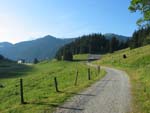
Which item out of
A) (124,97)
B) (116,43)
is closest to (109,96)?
(124,97)

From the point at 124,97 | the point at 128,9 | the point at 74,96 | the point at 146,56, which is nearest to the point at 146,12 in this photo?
the point at 128,9

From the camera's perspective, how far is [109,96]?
68.6 feet

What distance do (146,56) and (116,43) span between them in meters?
116

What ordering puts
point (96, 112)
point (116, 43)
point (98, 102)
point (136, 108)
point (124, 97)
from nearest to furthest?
point (96, 112) → point (136, 108) → point (98, 102) → point (124, 97) → point (116, 43)

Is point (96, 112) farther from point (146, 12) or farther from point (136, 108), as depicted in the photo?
point (146, 12)

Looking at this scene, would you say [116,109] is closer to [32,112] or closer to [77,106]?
[77,106]

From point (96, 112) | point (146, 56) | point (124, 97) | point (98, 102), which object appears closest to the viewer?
point (96, 112)

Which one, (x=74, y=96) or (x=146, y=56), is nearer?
(x=74, y=96)

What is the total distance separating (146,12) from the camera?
2325cm

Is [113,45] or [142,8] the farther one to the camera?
[113,45]

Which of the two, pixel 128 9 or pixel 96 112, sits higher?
pixel 128 9

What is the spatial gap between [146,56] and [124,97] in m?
58.2

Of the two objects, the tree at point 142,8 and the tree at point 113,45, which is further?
the tree at point 113,45

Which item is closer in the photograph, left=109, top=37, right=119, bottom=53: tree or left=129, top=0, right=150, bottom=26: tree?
left=129, top=0, right=150, bottom=26: tree
